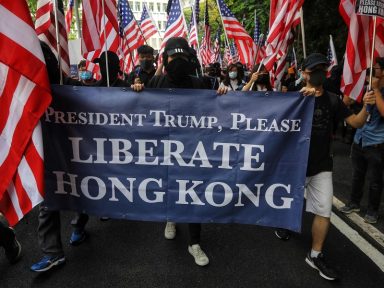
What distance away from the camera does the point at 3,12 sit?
270 centimetres

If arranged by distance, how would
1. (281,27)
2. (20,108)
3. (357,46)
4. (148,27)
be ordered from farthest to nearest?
(148,27), (281,27), (357,46), (20,108)

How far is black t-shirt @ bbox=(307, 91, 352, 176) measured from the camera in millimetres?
3453

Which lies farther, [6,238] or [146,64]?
[146,64]

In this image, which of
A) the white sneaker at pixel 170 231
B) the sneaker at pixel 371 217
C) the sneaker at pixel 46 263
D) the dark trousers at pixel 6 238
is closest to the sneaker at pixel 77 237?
the sneaker at pixel 46 263

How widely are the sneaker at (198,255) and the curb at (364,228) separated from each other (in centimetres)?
175

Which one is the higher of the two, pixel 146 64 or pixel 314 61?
pixel 314 61

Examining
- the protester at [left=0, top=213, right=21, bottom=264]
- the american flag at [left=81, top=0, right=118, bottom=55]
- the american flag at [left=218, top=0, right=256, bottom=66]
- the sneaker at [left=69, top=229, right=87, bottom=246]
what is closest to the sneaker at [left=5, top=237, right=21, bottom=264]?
the protester at [left=0, top=213, right=21, bottom=264]

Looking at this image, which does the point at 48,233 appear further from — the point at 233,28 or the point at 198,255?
the point at 233,28

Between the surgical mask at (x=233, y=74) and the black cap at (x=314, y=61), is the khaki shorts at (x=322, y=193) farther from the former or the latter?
the surgical mask at (x=233, y=74)

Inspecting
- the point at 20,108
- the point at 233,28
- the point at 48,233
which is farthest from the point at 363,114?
the point at 233,28

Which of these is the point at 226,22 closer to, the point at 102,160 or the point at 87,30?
the point at 87,30

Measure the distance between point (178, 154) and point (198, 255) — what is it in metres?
0.99

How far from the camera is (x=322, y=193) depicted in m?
3.47

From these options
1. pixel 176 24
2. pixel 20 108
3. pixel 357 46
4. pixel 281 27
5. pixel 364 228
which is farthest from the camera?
pixel 176 24
